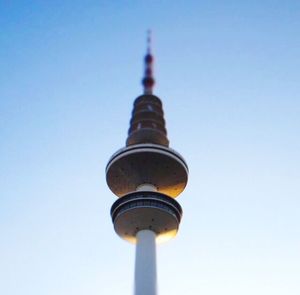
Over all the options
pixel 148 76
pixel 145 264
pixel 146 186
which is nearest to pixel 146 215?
pixel 146 186

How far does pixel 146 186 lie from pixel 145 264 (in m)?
11.4

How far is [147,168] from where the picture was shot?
57.0m

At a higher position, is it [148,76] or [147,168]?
[148,76]

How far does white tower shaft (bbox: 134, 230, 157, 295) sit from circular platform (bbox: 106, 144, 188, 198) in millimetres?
7730

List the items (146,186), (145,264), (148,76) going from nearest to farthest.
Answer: (145,264) < (146,186) < (148,76)

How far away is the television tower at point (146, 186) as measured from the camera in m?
51.1

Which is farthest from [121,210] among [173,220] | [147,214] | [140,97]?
[140,97]

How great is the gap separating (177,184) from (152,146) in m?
7.05

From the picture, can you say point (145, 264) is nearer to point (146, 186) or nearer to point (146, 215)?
point (146, 215)

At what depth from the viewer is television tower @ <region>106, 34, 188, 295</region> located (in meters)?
51.1

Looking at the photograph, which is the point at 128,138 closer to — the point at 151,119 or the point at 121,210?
the point at 151,119

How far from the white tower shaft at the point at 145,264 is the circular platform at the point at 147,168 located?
773cm

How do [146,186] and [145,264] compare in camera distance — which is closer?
[145,264]

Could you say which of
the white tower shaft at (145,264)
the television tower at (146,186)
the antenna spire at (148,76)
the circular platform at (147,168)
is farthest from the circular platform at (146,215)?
the antenna spire at (148,76)
